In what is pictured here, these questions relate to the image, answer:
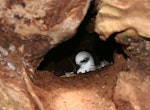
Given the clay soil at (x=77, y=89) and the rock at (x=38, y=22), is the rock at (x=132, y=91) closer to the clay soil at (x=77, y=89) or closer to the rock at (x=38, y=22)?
the clay soil at (x=77, y=89)

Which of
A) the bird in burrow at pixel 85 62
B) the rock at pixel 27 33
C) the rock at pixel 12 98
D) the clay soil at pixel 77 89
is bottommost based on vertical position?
the bird in burrow at pixel 85 62

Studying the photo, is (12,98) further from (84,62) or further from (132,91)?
(84,62)

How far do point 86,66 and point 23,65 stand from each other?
792mm

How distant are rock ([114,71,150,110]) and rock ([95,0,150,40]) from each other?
0.68ft

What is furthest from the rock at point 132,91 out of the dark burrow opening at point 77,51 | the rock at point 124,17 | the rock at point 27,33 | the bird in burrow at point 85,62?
the bird in burrow at point 85,62

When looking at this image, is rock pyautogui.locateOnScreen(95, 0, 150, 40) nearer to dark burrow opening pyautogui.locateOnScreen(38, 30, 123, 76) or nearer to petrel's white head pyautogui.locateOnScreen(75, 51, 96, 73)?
dark burrow opening pyautogui.locateOnScreen(38, 30, 123, 76)

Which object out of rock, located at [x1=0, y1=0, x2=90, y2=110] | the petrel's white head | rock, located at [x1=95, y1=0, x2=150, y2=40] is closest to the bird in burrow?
the petrel's white head

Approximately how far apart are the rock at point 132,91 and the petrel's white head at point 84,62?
0.71 metres

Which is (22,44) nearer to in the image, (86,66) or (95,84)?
(95,84)

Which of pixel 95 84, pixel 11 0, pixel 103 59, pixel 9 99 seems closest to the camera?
pixel 9 99

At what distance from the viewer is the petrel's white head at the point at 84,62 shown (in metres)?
2.35

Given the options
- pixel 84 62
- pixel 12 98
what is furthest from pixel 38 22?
pixel 84 62

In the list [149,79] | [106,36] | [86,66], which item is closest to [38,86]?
[106,36]

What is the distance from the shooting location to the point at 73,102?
1648mm
